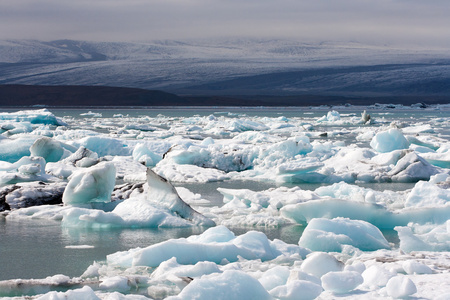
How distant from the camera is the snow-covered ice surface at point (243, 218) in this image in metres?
2.66

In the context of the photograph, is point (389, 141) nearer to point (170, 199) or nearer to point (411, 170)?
point (411, 170)

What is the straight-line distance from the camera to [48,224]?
4312 mm

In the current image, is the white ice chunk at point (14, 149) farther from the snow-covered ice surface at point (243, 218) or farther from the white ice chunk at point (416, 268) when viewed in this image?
the white ice chunk at point (416, 268)

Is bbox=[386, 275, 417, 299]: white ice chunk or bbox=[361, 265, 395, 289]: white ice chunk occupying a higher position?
bbox=[386, 275, 417, 299]: white ice chunk

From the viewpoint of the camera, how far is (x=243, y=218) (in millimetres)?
4426

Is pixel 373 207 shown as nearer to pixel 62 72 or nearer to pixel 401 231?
pixel 401 231

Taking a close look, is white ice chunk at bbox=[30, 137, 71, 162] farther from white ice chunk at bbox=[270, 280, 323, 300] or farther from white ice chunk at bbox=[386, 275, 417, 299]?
white ice chunk at bbox=[386, 275, 417, 299]

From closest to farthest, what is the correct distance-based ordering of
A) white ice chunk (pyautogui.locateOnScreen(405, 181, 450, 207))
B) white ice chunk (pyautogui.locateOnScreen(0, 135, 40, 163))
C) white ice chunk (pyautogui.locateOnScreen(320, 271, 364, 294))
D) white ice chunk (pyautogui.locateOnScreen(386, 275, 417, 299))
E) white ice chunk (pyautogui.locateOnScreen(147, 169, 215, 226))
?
white ice chunk (pyautogui.locateOnScreen(386, 275, 417, 299)), white ice chunk (pyautogui.locateOnScreen(320, 271, 364, 294)), white ice chunk (pyautogui.locateOnScreen(147, 169, 215, 226)), white ice chunk (pyautogui.locateOnScreen(405, 181, 450, 207)), white ice chunk (pyautogui.locateOnScreen(0, 135, 40, 163))

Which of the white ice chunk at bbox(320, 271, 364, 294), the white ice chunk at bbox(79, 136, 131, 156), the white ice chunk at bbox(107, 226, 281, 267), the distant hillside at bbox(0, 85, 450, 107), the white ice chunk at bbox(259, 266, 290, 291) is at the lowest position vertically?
the distant hillside at bbox(0, 85, 450, 107)

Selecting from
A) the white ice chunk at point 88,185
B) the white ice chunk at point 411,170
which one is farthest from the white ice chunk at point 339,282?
the white ice chunk at point 411,170

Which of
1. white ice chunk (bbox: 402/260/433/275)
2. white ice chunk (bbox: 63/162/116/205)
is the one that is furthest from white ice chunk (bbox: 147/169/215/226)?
white ice chunk (bbox: 402/260/433/275)

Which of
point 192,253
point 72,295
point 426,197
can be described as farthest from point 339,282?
point 426,197

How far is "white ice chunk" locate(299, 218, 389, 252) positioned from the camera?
11.4ft

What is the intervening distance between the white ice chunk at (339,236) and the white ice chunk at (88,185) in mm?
1856
